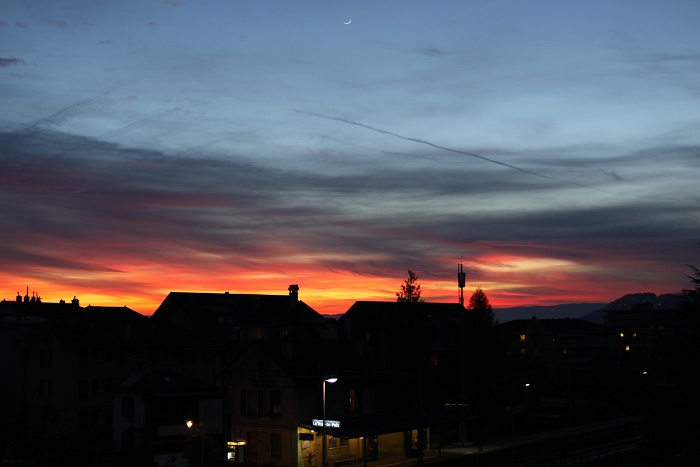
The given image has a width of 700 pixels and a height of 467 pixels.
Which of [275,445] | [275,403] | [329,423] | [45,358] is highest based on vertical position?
[45,358]

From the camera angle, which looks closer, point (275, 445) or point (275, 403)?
point (275, 445)

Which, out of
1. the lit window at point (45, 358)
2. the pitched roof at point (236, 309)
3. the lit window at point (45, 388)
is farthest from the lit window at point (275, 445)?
the pitched roof at point (236, 309)

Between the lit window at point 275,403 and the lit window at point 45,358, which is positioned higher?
the lit window at point 45,358

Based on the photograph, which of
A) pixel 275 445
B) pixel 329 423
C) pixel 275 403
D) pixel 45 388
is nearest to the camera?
pixel 329 423

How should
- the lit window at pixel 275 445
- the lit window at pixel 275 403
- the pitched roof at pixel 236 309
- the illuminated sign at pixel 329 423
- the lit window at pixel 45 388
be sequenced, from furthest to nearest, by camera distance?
the pitched roof at pixel 236 309, the lit window at pixel 45 388, the lit window at pixel 275 403, the lit window at pixel 275 445, the illuminated sign at pixel 329 423

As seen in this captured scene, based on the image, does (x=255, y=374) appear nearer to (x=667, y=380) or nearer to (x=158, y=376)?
(x=158, y=376)

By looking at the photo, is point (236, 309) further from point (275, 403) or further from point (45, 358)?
point (275, 403)

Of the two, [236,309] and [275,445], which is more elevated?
[236,309]

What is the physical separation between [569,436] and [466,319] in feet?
57.2

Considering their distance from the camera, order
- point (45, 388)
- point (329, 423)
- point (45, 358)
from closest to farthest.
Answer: point (329, 423), point (45, 388), point (45, 358)

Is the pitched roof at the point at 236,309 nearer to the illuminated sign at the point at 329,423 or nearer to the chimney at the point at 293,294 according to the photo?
the chimney at the point at 293,294

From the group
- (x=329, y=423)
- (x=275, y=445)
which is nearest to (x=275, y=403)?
(x=275, y=445)

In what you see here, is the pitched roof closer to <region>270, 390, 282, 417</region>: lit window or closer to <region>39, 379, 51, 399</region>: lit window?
<region>39, 379, 51, 399</region>: lit window

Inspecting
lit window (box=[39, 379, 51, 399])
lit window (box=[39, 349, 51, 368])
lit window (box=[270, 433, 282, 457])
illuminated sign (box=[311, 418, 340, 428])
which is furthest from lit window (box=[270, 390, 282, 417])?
lit window (box=[39, 349, 51, 368])
